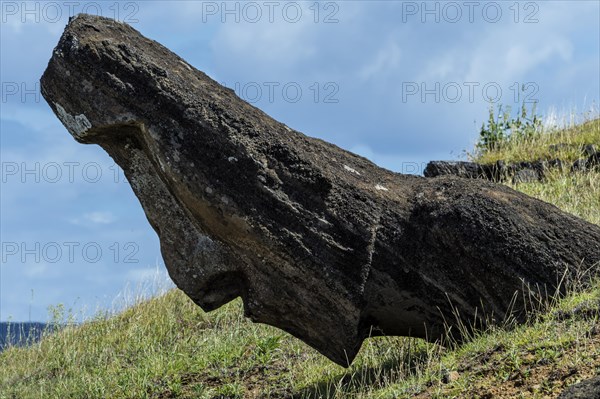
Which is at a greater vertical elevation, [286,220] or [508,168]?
[508,168]

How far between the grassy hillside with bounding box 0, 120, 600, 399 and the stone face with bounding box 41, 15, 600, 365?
51 cm

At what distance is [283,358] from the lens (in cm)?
1205

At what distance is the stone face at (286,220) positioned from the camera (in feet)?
30.5

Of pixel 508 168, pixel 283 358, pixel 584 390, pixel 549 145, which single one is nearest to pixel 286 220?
pixel 283 358

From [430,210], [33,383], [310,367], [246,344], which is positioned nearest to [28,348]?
[33,383]

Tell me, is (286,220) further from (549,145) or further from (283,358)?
(549,145)

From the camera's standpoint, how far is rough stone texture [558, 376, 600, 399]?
6.67 metres

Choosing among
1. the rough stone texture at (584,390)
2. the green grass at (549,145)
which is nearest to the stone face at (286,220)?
the rough stone texture at (584,390)

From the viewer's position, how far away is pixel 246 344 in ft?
42.5

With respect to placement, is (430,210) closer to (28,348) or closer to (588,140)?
(28,348)

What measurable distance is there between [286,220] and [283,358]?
334cm

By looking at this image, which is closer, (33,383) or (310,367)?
(310,367)

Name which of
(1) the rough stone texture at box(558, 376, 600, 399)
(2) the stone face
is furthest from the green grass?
(1) the rough stone texture at box(558, 376, 600, 399)

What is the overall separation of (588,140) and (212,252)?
14940mm
